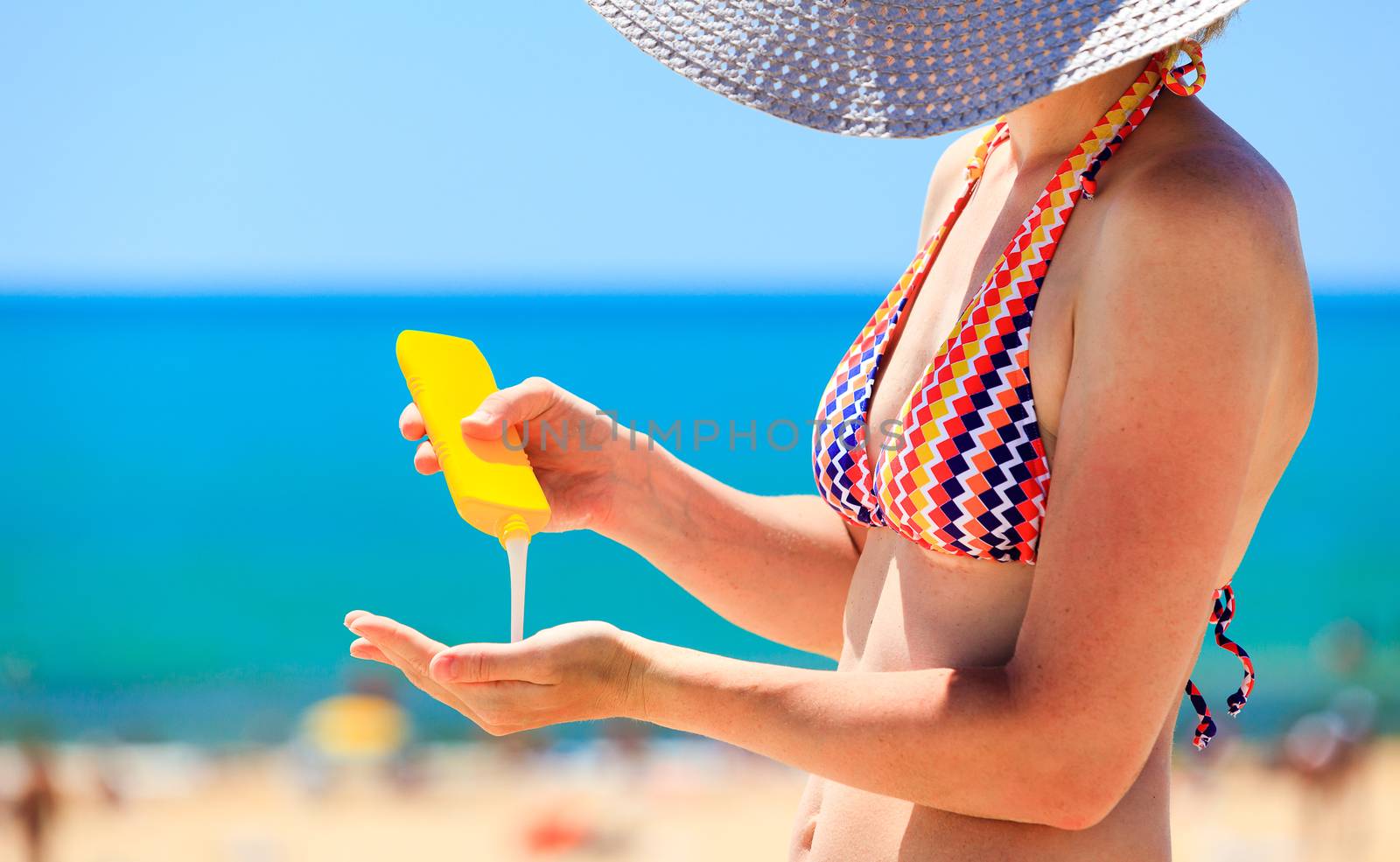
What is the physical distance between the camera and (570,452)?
172cm

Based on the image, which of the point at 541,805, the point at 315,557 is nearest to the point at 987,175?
the point at 541,805

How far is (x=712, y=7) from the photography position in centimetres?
130

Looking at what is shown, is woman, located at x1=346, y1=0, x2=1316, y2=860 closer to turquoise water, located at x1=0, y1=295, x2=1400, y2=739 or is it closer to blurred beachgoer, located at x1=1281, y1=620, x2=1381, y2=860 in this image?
turquoise water, located at x1=0, y1=295, x2=1400, y2=739

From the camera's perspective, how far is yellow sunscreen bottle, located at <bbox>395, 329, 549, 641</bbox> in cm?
153

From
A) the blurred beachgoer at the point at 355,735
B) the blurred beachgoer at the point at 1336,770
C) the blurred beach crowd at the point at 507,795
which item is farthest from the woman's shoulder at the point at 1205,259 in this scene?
the blurred beachgoer at the point at 355,735

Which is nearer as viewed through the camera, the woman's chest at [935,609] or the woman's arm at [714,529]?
the woman's chest at [935,609]

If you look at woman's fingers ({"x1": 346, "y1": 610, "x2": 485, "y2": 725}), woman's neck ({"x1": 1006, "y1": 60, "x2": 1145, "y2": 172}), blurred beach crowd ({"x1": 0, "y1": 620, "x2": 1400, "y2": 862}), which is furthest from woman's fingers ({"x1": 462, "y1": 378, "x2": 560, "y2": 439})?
blurred beach crowd ({"x1": 0, "y1": 620, "x2": 1400, "y2": 862})

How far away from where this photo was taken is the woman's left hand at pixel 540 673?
125 centimetres

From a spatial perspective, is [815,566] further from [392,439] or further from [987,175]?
[392,439]

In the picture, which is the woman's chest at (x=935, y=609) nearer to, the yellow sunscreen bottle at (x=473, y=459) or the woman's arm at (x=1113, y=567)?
the woman's arm at (x=1113, y=567)

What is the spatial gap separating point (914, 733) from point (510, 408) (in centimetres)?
67

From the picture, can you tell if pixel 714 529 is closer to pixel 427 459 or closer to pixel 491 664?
pixel 427 459

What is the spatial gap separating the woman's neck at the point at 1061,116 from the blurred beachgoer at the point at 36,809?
9290mm

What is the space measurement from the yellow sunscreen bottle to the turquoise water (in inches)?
15.1
